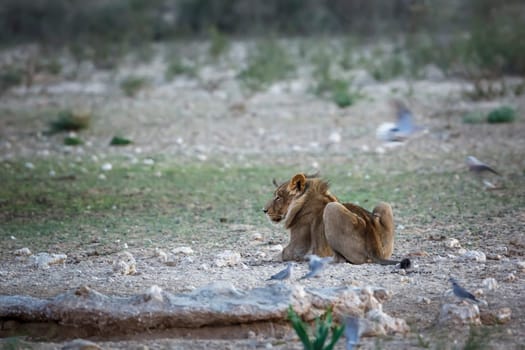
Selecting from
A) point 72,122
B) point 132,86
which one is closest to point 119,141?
point 72,122

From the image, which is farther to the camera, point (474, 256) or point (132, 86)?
point (132, 86)

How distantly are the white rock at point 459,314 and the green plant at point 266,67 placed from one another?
13.0 metres

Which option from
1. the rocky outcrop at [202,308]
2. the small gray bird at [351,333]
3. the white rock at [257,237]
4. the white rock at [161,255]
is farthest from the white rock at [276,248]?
the small gray bird at [351,333]

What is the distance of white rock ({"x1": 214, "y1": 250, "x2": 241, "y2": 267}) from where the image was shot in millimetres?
7811

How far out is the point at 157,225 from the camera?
9.95 meters

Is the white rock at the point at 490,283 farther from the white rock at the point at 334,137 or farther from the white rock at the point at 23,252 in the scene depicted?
the white rock at the point at 334,137

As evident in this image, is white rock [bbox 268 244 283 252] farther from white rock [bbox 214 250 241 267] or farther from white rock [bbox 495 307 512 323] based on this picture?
white rock [bbox 495 307 512 323]

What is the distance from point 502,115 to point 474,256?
26.7ft

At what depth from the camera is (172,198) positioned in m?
11.5

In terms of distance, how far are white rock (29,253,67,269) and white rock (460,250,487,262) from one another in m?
3.29

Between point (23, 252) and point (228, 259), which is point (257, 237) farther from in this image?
point (23, 252)

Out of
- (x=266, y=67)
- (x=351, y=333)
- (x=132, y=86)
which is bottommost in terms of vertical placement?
(x=132, y=86)

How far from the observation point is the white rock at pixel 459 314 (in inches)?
235

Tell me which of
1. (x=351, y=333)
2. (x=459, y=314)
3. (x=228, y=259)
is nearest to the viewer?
(x=351, y=333)
